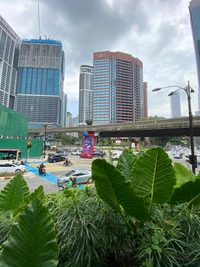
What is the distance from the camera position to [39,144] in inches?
1479

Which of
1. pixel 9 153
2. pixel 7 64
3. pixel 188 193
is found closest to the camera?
pixel 188 193

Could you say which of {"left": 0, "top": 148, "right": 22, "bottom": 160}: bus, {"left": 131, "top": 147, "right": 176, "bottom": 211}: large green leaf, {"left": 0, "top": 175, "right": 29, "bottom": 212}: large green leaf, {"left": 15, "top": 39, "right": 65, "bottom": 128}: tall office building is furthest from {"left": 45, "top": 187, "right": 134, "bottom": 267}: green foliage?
{"left": 15, "top": 39, "right": 65, "bottom": 128}: tall office building

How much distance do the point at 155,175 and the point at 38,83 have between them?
138 m

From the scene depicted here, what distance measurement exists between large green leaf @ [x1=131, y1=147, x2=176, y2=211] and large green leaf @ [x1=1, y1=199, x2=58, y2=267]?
1048 mm

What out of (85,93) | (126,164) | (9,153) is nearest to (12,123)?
(9,153)

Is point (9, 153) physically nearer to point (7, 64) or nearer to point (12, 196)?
point (12, 196)

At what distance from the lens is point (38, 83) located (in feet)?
408

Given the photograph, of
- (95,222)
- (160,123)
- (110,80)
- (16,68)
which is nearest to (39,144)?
(160,123)

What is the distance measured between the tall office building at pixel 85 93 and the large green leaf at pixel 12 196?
13947 cm

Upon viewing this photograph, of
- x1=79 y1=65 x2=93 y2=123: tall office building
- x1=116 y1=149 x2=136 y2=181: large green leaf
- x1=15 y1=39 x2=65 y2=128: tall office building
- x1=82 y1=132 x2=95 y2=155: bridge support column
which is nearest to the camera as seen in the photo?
x1=116 y1=149 x2=136 y2=181: large green leaf

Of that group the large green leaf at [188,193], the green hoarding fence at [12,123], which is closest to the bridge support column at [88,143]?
the green hoarding fence at [12,123]

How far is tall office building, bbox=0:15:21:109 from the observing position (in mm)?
106000

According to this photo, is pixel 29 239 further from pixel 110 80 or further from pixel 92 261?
pixel 110 80

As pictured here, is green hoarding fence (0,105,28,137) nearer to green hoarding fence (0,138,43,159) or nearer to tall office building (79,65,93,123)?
green hoarding fence (0,138,43,159)
